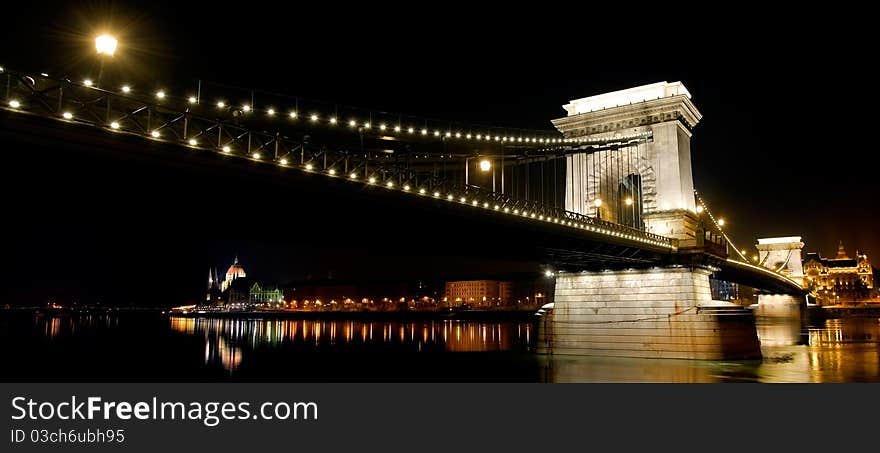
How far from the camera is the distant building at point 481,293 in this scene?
171m

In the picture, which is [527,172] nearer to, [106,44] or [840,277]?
[106,44]

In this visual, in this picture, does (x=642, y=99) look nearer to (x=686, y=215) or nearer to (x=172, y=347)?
(x=686, y=215)

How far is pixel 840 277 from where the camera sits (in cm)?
16525

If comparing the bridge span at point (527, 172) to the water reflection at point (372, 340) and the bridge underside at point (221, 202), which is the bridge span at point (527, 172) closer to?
the bridge underside at point (221, 202)

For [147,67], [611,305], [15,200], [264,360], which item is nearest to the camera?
[147,67]

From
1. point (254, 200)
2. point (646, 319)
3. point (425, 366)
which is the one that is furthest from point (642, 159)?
point (254, 200)

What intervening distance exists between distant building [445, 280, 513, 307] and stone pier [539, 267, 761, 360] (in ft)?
434

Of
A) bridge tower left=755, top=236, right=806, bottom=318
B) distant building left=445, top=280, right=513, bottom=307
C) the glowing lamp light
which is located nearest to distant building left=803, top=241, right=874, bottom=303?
bridge tower left=755, top=236, right=806, bottom=318

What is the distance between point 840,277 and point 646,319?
517ft

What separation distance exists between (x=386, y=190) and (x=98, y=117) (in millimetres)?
8040

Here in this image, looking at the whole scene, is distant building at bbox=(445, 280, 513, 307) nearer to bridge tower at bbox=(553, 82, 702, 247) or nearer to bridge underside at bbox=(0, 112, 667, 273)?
bridge tower at bbox=(553, 82, 702, 247)

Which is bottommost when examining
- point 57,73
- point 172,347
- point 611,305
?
point 172,347

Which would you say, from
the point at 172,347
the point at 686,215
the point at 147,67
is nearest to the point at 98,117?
the point at 147,67
